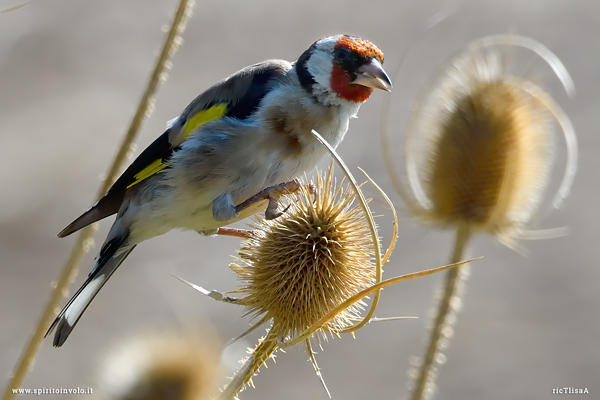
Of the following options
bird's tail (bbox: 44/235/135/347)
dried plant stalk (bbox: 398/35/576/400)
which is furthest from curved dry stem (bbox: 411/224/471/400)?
bird's tail (bbox: 44/235/135/347)

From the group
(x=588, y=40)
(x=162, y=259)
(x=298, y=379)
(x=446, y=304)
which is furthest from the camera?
(x=588, y=40)

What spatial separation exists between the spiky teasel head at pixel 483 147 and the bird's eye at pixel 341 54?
0.41 m

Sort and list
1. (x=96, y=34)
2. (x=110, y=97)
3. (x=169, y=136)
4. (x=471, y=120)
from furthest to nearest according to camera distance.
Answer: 1. (x=96, y=34)
2. (x=110, y=97)
3. (x=471, y=120)
4. (x=169, y=136)

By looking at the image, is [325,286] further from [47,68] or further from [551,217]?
[47,68]

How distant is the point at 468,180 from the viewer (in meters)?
2.68

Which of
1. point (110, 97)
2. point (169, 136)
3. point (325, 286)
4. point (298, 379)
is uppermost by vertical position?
point (169, 136)

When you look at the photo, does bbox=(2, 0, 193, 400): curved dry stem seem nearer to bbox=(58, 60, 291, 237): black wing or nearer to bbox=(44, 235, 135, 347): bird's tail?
bbox=(44, 235, 135, 347): bird's tail

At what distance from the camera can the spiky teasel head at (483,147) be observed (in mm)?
2641

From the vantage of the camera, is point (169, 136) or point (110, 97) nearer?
point (169, 136)

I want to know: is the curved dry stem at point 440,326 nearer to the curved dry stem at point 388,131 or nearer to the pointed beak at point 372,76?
the curved dry stem at point 388,131

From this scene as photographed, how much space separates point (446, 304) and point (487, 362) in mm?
4105

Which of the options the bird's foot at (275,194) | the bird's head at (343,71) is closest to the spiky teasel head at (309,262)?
the bird's foot at (275,194)

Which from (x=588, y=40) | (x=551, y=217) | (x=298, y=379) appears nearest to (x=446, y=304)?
(x=298, y=379)

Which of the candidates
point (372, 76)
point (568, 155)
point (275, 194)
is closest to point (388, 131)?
point (372, 76)
